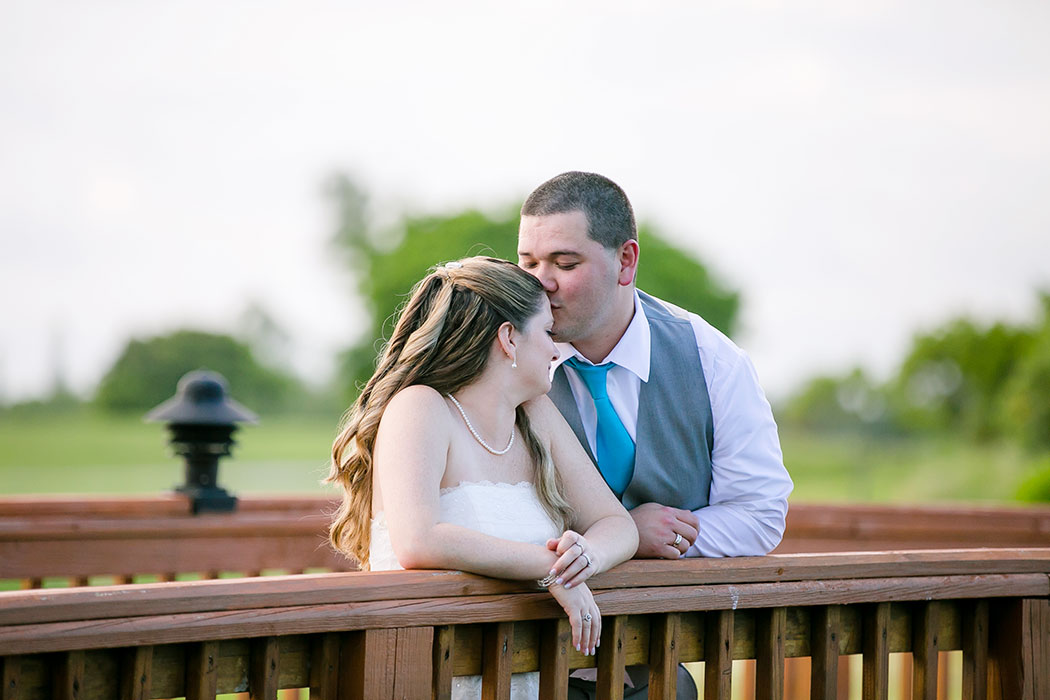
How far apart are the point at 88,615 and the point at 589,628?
0.91 m

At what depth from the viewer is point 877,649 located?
2473 mm

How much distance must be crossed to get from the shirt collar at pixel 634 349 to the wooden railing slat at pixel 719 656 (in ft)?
2.57

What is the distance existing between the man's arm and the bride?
0.43 metres

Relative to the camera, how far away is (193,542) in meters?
4.09

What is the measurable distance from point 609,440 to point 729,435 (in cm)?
33

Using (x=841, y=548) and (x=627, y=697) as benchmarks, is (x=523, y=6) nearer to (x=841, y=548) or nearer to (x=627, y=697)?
(x=841, y=548)

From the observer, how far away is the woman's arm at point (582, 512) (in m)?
2.06

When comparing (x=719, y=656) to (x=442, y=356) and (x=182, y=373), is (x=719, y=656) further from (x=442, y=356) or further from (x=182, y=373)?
(x=182, y=373)

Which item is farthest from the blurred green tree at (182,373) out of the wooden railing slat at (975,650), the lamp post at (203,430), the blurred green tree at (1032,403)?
the wooden railing slat at (975,650)

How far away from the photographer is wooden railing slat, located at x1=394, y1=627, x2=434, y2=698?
6.47ft

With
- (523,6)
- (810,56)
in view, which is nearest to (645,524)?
(810,56)

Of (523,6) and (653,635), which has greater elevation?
(523,6)

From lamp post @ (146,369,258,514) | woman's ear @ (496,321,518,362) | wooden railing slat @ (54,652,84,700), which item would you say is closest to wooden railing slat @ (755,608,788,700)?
woman's ear @ (496,321,518,362)

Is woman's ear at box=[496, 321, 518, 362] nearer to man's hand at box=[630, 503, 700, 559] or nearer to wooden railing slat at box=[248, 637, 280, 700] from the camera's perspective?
man's hand at box=[630, 503, 700, 559]
